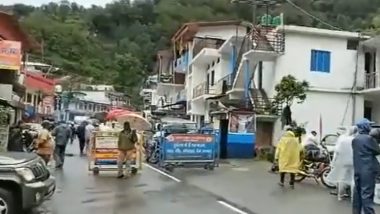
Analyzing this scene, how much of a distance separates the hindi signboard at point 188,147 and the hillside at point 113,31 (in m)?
41.1

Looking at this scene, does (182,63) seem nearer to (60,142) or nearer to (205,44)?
(205,44)

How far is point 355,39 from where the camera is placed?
3428 cm

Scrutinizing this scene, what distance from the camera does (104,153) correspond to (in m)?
20.6

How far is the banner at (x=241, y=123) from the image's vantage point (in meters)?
31.1

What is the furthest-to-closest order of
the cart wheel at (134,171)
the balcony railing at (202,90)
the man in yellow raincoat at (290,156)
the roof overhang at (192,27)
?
the roof overhang at (192,27) < the balcony railing at (202,90) < the cart wheel at (134,171) < the man in yellow raincoat at (290,156)

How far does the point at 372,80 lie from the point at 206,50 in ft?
50.6

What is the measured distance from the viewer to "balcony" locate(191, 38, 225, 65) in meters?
47.0

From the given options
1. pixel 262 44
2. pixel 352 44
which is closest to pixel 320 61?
pixel 352 44

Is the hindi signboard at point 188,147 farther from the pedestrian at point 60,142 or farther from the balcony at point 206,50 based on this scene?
the balcony at point 206,50

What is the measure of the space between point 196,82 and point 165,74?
16.1 meters

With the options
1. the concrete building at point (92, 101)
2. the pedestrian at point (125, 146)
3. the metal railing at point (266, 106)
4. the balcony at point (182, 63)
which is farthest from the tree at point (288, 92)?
the concrete building at point (92, 101)

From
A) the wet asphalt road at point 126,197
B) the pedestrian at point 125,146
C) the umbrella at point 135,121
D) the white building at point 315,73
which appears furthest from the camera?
the white building at point 315,73

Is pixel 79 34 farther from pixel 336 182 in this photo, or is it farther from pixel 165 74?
pixel 336 182

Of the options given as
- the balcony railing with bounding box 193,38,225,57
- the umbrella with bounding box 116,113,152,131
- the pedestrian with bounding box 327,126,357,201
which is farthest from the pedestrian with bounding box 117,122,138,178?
the balcony railing with bounding box 193,38,225,57
